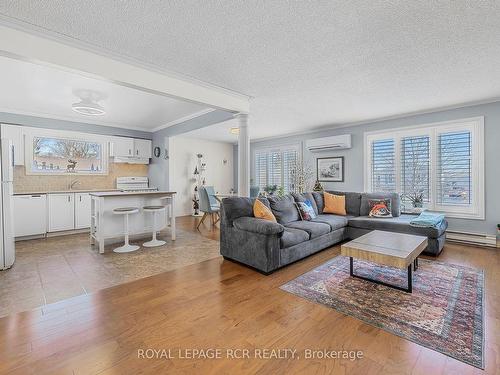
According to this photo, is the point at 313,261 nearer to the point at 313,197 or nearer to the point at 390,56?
the point at 313,197

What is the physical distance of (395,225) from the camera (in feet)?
13.2

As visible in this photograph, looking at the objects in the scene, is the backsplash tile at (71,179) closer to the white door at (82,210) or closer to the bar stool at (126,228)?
the white door at (82,210)

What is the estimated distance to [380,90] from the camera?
3721 millimetres

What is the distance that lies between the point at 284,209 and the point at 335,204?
1.53 m

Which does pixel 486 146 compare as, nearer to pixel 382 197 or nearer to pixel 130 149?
pixel 382 197

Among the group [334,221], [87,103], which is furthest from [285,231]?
[87,103]

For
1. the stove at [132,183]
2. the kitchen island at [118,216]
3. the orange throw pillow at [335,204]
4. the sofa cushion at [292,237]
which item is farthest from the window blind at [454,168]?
the stove at [132,183]

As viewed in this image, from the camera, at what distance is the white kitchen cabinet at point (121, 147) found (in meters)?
6.15

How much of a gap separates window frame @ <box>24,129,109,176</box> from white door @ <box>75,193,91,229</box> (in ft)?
2.70

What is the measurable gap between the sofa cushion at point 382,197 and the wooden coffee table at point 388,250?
5.40ft

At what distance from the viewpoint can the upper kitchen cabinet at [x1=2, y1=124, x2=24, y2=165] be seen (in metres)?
4.81

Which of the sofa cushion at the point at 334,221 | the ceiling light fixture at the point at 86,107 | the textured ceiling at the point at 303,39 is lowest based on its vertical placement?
the sofa cushion at the point at 334,221

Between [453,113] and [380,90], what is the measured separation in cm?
192

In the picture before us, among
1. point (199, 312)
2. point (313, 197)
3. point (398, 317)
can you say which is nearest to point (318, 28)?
point (398, 317)
